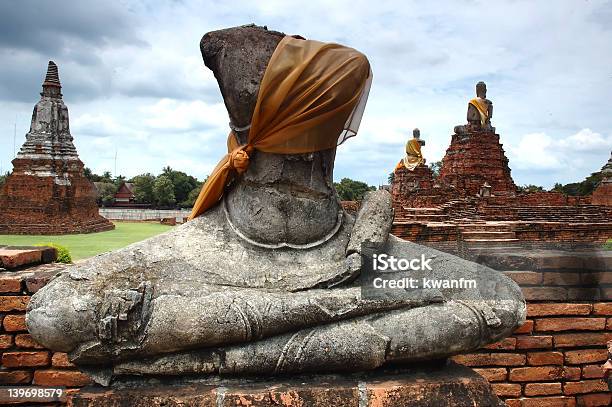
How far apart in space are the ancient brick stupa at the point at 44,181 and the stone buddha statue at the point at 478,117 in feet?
49.1

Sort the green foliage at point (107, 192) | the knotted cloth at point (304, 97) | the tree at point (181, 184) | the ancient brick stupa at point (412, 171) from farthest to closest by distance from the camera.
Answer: the tree at point (181, 184) < the green foliage at point (107, 192) < the ancient brick stupa at point (412, 171) < the knotted cloth at point (304, 97)

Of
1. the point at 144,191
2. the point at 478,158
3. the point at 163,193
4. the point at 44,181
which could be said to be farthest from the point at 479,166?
the point at 144,191

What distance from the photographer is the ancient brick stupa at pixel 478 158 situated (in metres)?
22.1

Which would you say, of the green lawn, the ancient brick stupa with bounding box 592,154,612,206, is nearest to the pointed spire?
the green lawn

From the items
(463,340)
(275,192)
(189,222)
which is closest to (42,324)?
(189,222)

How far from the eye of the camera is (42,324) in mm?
2033

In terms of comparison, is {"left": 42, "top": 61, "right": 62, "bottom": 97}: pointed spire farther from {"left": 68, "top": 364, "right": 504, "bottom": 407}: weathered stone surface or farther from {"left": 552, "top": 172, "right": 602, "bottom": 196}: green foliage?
{"left": 552, "top": 172, "right": 602, "bottom": 196}: green foliage

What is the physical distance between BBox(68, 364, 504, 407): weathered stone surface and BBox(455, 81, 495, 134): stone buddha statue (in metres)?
21.6

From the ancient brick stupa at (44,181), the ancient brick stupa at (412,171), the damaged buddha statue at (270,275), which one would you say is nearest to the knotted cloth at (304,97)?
the damaged buddha statue at (270,275)

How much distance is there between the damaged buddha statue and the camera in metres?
2.09

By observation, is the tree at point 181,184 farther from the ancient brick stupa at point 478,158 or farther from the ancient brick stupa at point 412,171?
the ancient brick stupa at point 478,158

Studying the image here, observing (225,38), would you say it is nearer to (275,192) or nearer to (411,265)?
(275,192)

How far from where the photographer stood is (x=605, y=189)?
2456 cm

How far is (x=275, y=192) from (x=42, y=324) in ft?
3.39
